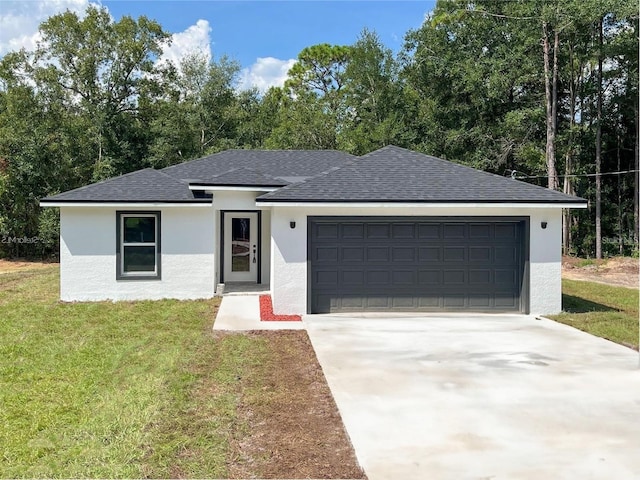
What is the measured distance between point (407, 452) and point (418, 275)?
756 centimetres

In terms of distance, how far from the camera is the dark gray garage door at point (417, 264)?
38.2ft

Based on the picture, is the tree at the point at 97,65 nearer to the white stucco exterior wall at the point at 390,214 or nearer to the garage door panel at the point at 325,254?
the white stucco exterior wall at the point at 390,214

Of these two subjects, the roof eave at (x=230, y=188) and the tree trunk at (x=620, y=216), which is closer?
the roof eave at (x=230, y=188)

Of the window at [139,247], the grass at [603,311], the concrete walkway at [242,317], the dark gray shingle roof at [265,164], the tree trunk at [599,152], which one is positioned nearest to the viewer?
the grass at [603,311]

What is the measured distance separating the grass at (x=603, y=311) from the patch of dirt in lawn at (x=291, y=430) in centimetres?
558

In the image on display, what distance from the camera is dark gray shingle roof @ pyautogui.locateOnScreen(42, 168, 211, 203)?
12.9 m

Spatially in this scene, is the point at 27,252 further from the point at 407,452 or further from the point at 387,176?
the point at 407,452

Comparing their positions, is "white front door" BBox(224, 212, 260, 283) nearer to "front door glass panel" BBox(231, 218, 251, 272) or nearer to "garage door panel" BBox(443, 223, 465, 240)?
"front door glass panel" BBox(231, 218, 251, 272)

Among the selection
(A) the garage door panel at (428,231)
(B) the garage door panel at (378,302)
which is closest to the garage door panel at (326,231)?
(B) the garage door panel at (378,302)

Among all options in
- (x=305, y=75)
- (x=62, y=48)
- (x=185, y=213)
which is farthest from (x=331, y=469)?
(x=305, y=75)

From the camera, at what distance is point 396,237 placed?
1176 cm

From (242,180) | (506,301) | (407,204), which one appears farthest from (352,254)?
(242,180)

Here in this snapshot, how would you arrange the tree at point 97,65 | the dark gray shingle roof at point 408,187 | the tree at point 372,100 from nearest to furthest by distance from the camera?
the dark gray shingle roof at point 408,187 < the tree at point 97,65 < the tree at point 372,100

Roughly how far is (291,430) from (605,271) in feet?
69.1
